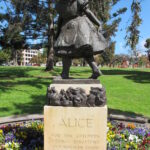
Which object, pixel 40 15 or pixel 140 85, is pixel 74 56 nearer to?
pixel 140 85

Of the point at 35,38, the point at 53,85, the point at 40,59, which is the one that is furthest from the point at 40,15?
the point at 40,59

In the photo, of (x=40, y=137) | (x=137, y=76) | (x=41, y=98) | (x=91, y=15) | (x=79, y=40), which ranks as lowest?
(x=40, y=137)

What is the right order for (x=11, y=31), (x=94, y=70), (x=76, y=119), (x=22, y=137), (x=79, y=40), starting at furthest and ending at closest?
(x=11, y=31)
(x=22, y=137)
(x=94, y=70)
(x=79, y=40)
(x=76, y=119)

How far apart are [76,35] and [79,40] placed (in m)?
0.11

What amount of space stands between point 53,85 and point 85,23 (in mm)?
1217

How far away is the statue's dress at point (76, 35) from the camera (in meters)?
4.54

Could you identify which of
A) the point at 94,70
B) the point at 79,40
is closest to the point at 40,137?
the point at 94,70

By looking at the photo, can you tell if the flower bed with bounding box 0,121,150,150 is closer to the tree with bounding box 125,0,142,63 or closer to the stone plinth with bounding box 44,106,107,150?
the stone plinth with bounding box 44,106,107,150

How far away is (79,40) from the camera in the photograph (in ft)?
14.8

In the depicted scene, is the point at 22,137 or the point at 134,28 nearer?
the point at 22,137

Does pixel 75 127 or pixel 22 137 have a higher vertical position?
pixel 75 127

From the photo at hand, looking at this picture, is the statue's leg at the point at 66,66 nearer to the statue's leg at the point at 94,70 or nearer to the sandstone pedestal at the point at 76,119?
the statue's leg at the point at 94,70

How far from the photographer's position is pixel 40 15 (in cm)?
2077

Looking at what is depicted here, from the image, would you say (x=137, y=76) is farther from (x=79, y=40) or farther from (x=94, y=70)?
(x=79, y=40)
